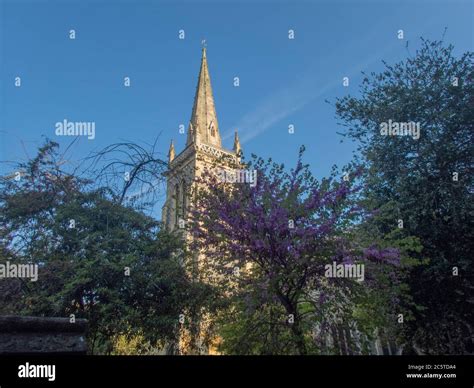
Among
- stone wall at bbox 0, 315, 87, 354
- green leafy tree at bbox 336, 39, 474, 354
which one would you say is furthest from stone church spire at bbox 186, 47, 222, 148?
stone wall at bbox 0, 315, 87, 354

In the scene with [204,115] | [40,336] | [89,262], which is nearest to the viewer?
[40,336]

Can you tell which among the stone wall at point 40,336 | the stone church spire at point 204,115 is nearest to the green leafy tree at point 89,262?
the stone wall at point 40,336

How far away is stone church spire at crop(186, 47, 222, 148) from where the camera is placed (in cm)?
4703

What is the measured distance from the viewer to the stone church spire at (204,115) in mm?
47031

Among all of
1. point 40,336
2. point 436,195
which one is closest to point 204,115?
point 436,195

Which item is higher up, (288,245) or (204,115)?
(204,115)

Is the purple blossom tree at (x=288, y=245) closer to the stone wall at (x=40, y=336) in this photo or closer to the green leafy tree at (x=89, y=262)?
the green leafy tree at (x=89, y=262)

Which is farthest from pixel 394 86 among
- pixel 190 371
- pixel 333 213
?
pixel 190 371

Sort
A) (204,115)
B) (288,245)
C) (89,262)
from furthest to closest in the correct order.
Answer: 1. (204,115)
2. (89,262)
3. (288,245)

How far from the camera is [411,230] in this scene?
14742mm

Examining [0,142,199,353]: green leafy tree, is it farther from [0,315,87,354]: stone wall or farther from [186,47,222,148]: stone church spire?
[186,47,222,148]: stone church spire

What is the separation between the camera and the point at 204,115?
49.8m

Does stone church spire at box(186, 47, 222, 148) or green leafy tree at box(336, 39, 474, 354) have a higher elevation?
stone church spire at box(186, 47, 222, 148)

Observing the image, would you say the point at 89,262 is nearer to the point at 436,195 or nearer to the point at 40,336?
the point at 40,336
